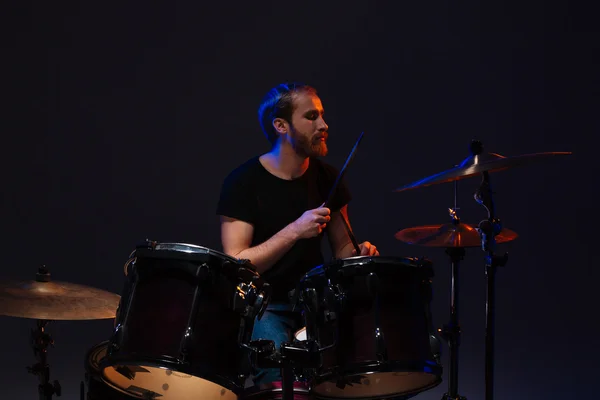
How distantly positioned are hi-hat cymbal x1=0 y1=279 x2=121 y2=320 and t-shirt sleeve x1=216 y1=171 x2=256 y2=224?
1.97 ft

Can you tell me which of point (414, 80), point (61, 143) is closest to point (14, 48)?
point (61, 143)

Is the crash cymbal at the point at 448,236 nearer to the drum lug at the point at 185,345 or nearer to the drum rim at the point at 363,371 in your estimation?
the drum rim at the point at 363,371

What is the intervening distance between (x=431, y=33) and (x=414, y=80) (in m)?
0.34

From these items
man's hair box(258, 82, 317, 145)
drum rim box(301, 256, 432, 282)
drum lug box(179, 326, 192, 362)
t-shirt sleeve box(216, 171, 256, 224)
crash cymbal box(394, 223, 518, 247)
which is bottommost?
drum lug box(179, 326, 192, 362)

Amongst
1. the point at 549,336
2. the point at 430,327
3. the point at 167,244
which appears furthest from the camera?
the point at 549,336

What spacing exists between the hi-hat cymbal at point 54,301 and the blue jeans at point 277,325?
0.58m

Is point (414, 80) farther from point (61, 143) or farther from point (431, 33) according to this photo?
point (61, 143)

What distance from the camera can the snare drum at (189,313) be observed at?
251 cm

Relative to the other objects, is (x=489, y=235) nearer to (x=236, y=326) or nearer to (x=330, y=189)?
(x=330, y=189)

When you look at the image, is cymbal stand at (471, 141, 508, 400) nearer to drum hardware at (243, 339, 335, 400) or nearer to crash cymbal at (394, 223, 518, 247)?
crash cymbal at (394, 223, 518, 247)

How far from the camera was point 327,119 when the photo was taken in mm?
5617

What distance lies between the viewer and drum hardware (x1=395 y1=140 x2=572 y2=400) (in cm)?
311

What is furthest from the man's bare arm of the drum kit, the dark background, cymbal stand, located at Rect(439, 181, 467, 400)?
the dark background

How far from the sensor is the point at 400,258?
2.73 m
